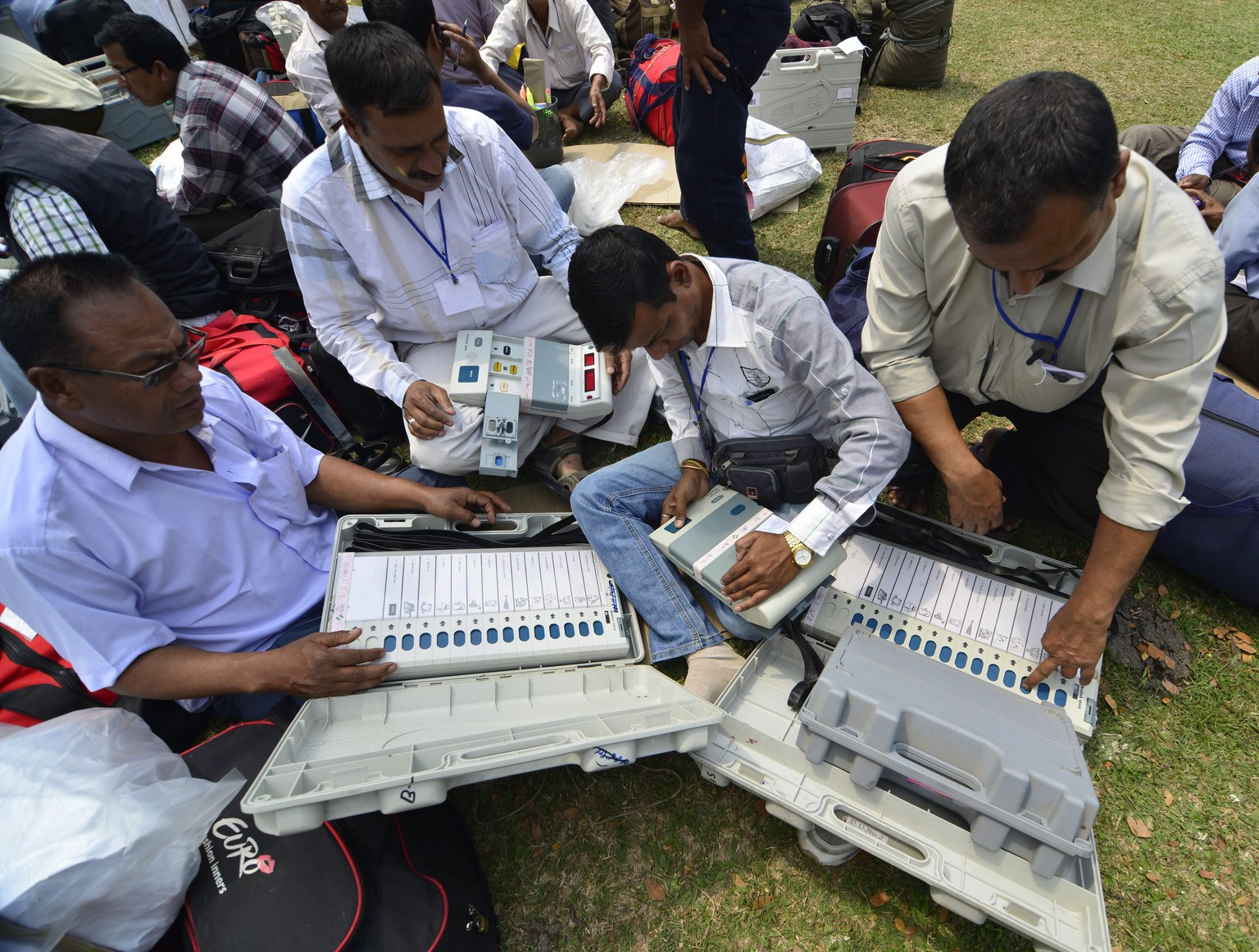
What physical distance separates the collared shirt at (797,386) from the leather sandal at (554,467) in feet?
2.63

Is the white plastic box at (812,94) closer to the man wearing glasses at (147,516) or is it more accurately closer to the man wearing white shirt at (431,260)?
the man wearing white shirt at (431,260)

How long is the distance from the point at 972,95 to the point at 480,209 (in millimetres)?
4976

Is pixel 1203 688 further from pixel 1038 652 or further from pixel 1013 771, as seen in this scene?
pixel 1013 771

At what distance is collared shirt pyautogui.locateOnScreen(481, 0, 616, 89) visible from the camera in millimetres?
5168

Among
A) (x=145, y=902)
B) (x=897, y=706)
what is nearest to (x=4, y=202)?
(x=145, y=902)

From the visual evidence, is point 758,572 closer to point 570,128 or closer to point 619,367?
point 619,367

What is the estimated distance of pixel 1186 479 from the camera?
2098 millimetres

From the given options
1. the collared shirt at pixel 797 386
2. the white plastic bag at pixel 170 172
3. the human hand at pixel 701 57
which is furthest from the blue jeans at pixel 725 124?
the white plastic bag at pixel 170 172

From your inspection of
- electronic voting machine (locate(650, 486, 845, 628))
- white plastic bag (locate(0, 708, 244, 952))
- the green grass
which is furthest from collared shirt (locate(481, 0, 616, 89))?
white plastic bag (locate(0, 708, 244, 952))

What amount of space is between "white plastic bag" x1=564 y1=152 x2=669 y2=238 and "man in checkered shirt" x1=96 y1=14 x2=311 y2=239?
5.84 feet

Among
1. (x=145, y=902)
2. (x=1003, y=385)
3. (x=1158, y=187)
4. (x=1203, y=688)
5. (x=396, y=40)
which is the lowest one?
(x=1203, y=688)

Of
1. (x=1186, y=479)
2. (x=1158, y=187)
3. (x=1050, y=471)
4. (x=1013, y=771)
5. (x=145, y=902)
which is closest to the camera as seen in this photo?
(x=1013, y=771)

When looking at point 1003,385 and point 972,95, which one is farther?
point 972,95

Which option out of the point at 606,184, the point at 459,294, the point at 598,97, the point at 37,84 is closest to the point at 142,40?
the point at 37,84
